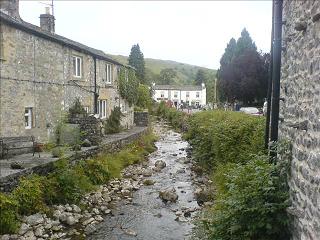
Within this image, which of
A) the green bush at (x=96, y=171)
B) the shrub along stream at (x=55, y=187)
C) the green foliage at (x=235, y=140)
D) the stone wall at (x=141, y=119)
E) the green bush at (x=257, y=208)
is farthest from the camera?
the stone wall at (x=141, y=119)

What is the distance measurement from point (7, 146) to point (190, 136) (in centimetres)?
1602

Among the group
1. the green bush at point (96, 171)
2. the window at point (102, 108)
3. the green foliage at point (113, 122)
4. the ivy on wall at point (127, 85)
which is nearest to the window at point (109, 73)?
the window at point (102, 108)

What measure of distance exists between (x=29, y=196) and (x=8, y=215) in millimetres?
1376

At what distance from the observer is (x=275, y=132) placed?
7.95 m

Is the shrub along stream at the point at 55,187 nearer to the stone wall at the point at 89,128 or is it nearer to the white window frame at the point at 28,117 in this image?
the stone wall at the point at 89,128

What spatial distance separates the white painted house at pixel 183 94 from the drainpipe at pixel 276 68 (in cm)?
8937

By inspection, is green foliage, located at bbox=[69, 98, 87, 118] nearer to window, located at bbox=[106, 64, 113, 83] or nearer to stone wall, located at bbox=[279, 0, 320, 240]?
window, located at bbox=[106, 64, 113, 83]

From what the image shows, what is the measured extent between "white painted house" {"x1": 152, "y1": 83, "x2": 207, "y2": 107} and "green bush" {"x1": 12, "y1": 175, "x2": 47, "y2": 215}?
85.7 m

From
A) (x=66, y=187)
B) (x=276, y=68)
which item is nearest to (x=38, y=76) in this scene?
(x=66, y=187)

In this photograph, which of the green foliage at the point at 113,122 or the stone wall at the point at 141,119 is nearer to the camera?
the green foliage at the point at 113,122

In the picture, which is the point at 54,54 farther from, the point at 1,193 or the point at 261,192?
the point at 261,192

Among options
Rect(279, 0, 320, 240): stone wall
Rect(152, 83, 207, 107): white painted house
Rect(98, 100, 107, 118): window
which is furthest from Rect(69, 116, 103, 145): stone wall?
Rect(152, 83, 207, 107): white painted house

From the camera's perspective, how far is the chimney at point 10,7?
16688mm

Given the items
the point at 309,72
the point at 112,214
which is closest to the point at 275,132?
the point at 309,72
